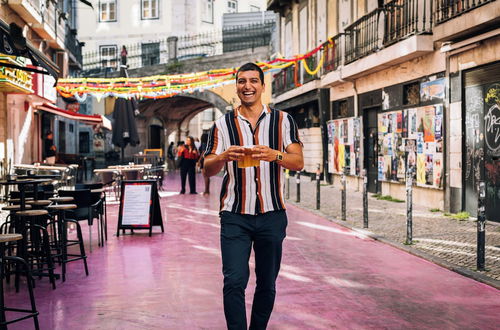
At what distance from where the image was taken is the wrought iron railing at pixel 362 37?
17438 mm

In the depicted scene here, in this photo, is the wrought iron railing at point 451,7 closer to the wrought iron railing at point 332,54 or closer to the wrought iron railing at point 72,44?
the wrought iron railing at point 332,54

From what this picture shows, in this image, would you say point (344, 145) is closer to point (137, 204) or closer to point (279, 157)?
point (137, 204)

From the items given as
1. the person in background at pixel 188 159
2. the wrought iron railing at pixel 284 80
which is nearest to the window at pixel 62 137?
the wrought iron railing at pixel 284 80

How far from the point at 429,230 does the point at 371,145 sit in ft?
28.2

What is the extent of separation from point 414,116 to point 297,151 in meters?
11.9

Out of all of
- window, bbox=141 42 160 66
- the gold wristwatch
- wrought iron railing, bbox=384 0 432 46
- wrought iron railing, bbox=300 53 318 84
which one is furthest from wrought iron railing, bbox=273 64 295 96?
the gold wristwatch

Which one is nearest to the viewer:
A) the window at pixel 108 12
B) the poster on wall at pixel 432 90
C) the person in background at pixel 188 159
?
the poster on wall at pixel 432 90

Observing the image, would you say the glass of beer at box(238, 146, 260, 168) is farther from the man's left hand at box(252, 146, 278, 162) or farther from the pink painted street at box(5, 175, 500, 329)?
the pink painted street at box(5, 175, 500, 329)

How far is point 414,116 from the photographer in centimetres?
1530

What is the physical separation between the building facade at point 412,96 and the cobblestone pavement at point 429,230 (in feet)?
2.65

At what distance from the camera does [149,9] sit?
45875mm

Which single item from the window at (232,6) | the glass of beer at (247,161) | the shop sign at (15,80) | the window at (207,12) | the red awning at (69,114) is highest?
the window at (232,6)

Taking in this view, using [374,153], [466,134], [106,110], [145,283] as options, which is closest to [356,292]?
[145,283]

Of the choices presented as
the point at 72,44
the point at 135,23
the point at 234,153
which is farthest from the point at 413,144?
the point at 135,23
